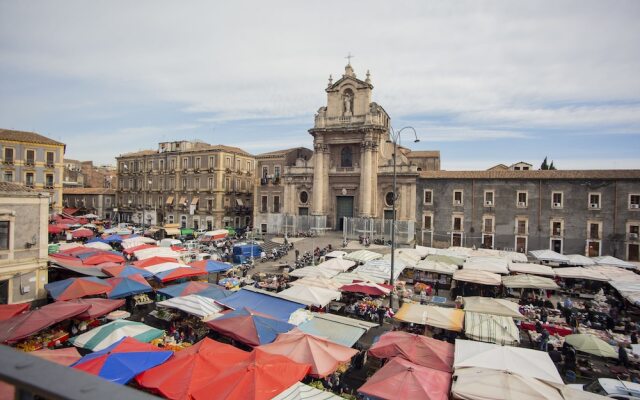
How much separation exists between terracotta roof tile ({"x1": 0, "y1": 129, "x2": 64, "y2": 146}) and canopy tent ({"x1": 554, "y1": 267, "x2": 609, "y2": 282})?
5193 centimetres

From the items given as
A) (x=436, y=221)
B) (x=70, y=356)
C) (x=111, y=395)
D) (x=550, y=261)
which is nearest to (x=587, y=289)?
(x=550, y=261)

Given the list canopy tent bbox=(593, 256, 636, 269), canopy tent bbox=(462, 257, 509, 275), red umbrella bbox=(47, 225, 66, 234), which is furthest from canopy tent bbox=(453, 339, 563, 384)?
red umbrella bbox=(47, 225, 66, 234)

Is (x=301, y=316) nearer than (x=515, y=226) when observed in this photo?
Yes

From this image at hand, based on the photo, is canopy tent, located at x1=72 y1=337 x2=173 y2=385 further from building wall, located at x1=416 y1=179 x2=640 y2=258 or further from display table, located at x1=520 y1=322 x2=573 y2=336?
building wall, located at x1=416 y1=179 x2=640 y2=258

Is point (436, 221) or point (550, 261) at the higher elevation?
point (436, 221)

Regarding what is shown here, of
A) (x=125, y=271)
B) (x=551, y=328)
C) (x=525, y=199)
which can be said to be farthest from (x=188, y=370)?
(x=525, y=199)

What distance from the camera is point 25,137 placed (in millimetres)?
44875

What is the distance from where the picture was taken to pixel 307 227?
42688 mm

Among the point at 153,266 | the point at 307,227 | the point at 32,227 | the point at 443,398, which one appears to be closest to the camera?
the point at 443,398

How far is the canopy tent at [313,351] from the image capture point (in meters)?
10.4

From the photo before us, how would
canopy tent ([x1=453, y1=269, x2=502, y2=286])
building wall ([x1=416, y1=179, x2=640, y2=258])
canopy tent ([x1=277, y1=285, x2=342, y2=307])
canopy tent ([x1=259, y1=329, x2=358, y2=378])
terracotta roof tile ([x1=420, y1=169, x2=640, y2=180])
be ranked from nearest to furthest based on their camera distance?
canopy tent ([x1=259, y1=329, x2=358, y2=378])
canopy tent ([x1=277, y1=285, x2=342, y2=307])
canopy tent ([x1=453, y1=269, x2=502, y2=286])
building wall ([x1=416, y1=179, x2=640, y2=258])
terracotta roof tile ([x1=420, y1=169, x2=640, y2=180])

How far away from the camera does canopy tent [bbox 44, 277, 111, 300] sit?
658 inches

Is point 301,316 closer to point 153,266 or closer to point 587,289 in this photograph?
point 153,266

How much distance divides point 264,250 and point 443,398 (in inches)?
1101
